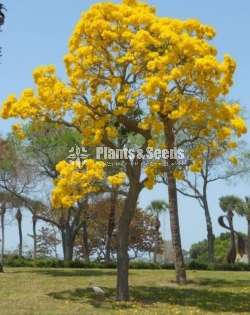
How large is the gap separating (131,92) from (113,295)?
5.55m

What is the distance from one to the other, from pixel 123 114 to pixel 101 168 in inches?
70.6

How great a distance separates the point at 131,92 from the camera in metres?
15.4

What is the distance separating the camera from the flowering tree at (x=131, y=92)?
14742 millimetres

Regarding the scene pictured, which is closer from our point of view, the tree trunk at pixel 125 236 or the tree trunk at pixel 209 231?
the tree trunk at pixel 125 236

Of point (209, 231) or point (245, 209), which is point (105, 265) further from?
point (245, 209)

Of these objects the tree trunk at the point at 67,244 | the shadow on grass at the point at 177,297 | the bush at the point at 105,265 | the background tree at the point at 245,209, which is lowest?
the shadow on grass at the point at 177,297

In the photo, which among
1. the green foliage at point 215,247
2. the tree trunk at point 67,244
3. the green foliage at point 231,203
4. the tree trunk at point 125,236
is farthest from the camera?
the green foliage at point 215,247

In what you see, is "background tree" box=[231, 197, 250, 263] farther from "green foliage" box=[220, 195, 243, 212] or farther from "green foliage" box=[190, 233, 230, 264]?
"green foliage" box=[190, 233, 230, 264]

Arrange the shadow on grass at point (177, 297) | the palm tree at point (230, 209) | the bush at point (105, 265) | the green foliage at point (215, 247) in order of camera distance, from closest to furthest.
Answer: the shadow on grass at point (177, 297)
the bush at point (105, 265)
the palm tree at point (230, 209)
the green foliage at point (215, 247)

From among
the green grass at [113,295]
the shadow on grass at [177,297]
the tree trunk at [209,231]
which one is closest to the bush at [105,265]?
the green grass at [113,295]

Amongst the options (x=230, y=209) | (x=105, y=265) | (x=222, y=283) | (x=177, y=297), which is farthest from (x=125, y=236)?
(x=230, y=209)

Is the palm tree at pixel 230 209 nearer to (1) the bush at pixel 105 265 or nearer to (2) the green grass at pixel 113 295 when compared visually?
(1) the bush at pixel 105 265

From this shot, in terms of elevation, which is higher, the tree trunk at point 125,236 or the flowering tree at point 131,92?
the flowering tree at point 131,92

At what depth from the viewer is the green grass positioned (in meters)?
13.9
